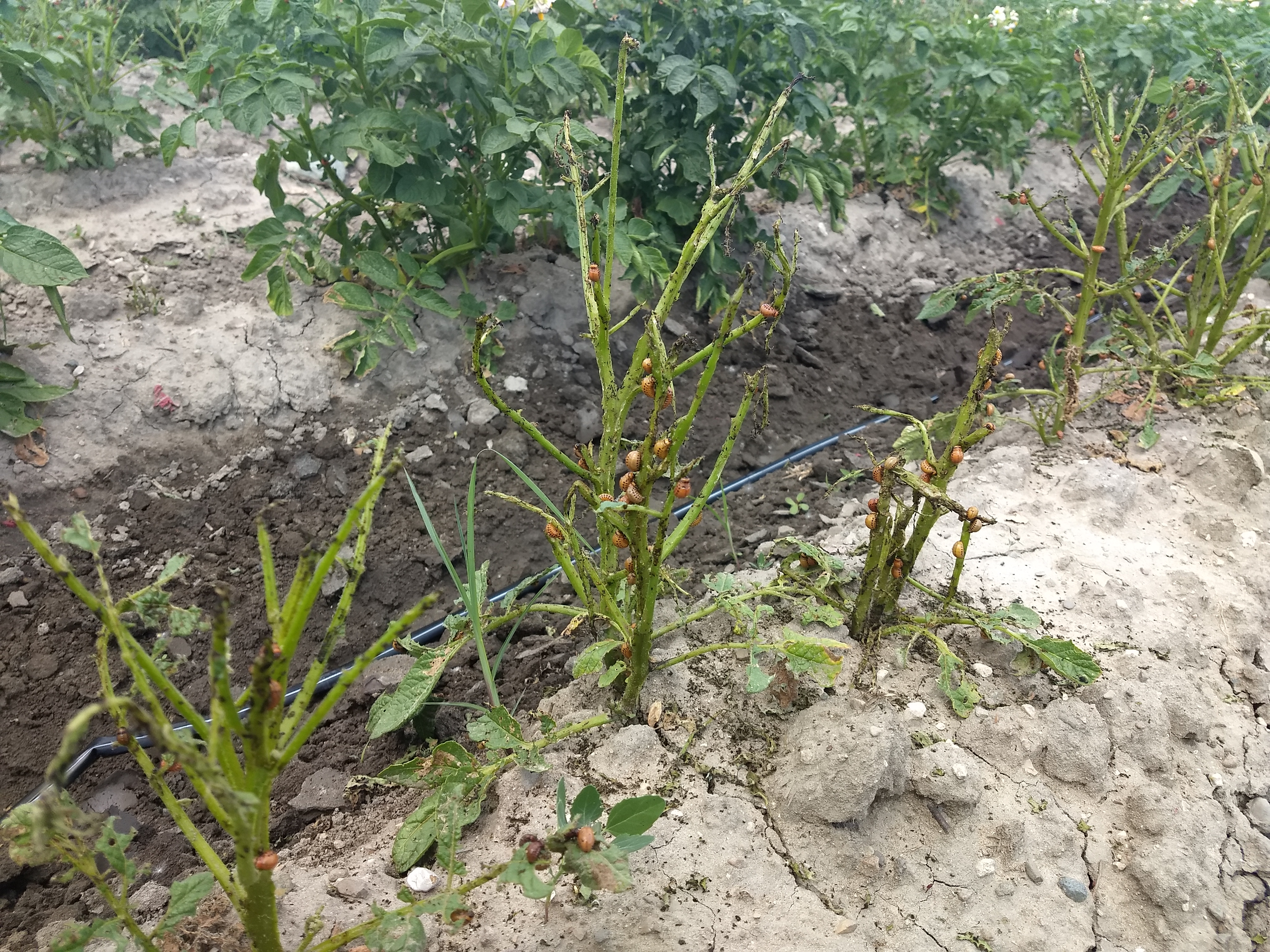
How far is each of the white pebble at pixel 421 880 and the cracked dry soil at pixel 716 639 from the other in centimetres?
4

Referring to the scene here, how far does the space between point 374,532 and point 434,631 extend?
1.26 feet

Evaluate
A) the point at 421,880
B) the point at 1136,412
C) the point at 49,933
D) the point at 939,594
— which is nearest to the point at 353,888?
the point at 421,880

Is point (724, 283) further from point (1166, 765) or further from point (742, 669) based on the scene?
point (1166, 765)

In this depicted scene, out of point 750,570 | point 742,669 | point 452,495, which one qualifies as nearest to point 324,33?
point 452,495

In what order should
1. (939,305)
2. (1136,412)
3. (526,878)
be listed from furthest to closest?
(1136,412)
(939,305)
(526,878)

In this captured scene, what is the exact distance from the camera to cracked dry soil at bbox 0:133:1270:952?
1.43 meters

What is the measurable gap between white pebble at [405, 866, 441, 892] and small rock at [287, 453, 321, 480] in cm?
139

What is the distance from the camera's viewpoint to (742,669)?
179cm

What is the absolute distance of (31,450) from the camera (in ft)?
7.79

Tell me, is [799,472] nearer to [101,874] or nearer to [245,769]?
[245,769]

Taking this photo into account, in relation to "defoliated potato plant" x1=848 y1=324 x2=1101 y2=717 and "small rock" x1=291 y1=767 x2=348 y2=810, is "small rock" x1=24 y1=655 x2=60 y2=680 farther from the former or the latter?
"defoliated potato plant" x1=848 y1=324 x2=1101 y2=717

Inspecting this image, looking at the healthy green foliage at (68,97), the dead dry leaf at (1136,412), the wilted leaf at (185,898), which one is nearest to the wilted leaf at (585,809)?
the wilted leaf at (185,898)

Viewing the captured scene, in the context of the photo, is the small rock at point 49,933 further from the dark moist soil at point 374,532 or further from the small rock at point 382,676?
the small rock at point 382,676

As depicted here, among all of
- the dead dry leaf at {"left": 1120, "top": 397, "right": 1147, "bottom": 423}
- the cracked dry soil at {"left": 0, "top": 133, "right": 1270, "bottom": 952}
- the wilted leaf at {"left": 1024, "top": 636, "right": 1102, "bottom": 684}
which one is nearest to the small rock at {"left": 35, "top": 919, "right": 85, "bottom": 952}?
the cracked dry soil at {"left": 0, "top": 133, "right": 1270, "bottom": 952}
